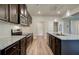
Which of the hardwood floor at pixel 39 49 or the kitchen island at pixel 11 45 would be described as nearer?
the kitchen island at pixel 11 45

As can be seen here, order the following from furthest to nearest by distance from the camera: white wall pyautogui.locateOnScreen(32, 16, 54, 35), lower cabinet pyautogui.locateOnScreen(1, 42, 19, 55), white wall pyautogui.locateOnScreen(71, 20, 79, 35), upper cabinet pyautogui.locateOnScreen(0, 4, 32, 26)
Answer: white wall pyautogui.locateOnScreen(32, 16, 54, 35)
white wall pyautogui.locateOnScreen(71, 20, 79, 35)
upper cabinet pyautogui.locateOnScreen(0, 4, 32, 26)
lower cabinet pyautogui.locateOnScreen(1, 42, 19, 55)

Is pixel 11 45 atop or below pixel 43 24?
below

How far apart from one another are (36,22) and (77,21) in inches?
155

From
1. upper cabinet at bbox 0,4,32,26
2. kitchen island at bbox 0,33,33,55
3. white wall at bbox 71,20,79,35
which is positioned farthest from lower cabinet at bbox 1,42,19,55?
white wall at bbox 71,20,79,35

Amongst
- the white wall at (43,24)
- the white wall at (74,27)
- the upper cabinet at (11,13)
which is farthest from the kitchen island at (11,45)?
the white wall at (43,24)

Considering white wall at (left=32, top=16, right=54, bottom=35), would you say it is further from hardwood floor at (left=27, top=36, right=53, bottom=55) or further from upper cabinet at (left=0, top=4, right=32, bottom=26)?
Answer: upper cabinet at (left=0, top=4, right=32, bottom=26)

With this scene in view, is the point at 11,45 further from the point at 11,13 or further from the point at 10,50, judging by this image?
the point at 11,13

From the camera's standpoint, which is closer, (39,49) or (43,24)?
(39,49)

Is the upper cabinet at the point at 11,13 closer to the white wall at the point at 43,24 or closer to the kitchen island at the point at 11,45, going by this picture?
the kitchen island at the point at 11,45

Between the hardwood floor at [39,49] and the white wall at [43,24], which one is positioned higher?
the white wall at [43,24]

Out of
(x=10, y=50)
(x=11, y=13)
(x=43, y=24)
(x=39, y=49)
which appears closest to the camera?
(x=10, y=50)

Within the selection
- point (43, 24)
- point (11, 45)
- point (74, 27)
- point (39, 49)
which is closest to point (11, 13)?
point (11, 45)
